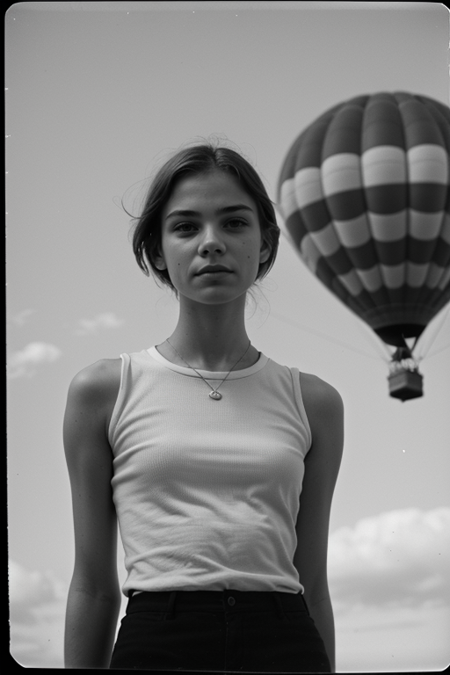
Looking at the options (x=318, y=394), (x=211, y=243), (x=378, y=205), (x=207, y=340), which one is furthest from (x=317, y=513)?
(x=378, y=205)

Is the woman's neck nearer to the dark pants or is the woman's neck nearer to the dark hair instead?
the dark hair

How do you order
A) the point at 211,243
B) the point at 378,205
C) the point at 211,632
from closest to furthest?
the point at 211,632 → the point at 211,243 → the point at 378,205

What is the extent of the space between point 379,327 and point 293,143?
0.88m

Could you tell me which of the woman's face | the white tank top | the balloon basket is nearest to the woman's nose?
the woman's face

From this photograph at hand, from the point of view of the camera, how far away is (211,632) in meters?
0.88

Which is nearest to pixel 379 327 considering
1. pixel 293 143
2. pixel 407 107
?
pixel 407 107

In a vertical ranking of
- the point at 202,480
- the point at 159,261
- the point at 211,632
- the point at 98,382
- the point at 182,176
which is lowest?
the point at 211,632

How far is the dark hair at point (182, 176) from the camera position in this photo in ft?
3.39

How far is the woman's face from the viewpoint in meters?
1.00

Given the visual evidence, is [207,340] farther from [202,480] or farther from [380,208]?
[380,208]

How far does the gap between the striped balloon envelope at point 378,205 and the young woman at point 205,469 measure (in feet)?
1.07

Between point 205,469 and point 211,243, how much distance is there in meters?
0.26

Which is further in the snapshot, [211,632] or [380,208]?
[380,208]

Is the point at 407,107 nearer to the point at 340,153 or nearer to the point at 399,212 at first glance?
the point at 399,212
